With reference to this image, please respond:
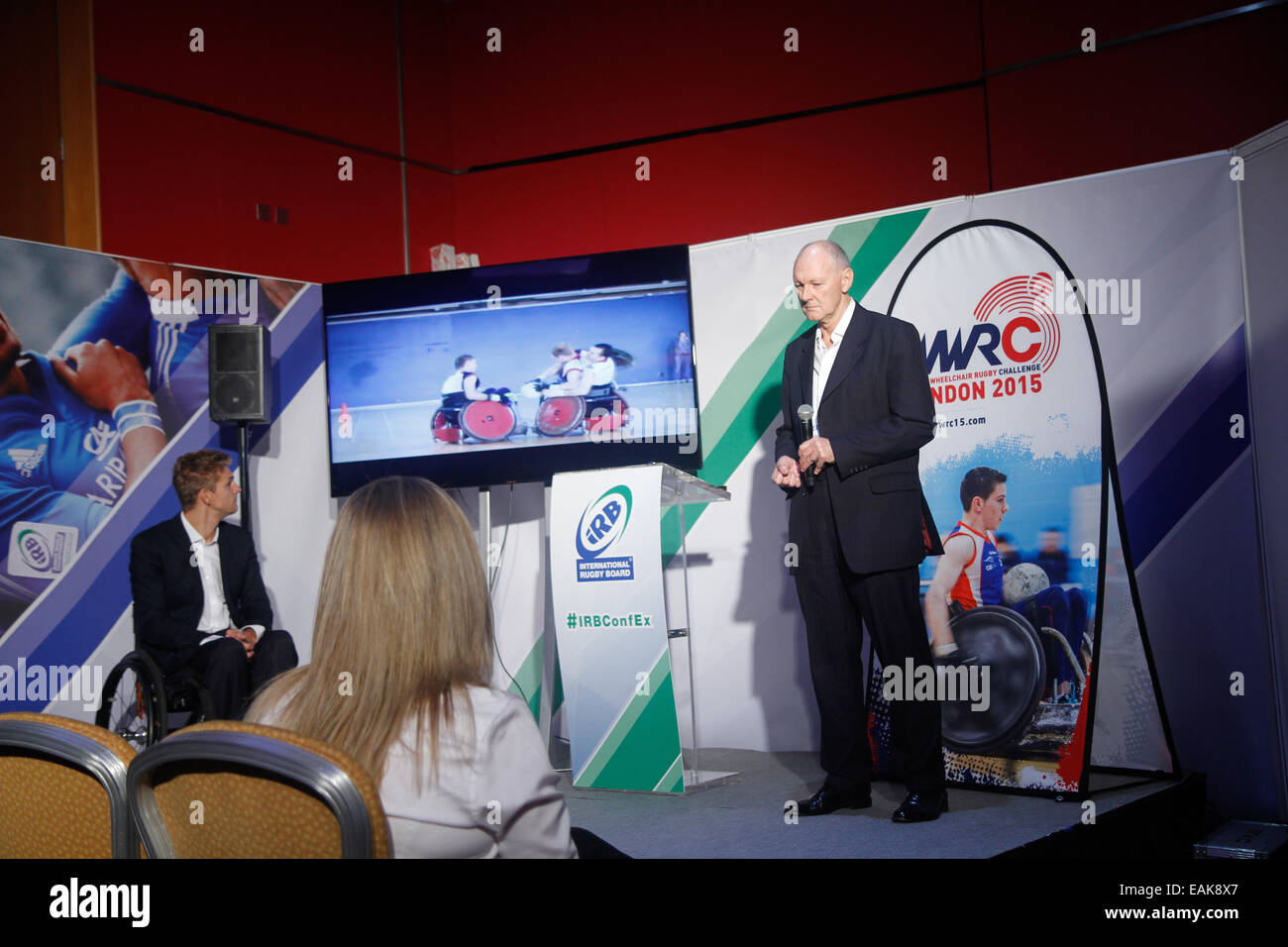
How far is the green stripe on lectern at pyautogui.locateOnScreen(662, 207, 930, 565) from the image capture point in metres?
4.45

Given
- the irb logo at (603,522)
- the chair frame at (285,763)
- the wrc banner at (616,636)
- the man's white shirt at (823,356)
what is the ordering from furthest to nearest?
1. the irb logo at (603,522)
2. the wrc banner at (616,636)
3. the man's white shirt at (823,356)
4. the chair frame at (285,763)

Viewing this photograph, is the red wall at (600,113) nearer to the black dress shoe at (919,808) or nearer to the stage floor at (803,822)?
the stage floor at (803,822)

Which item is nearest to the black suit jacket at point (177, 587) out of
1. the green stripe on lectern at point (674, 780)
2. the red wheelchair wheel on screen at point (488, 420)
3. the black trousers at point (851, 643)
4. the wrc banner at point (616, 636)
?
the red wheelchair wheel on screen at point (488, 420)

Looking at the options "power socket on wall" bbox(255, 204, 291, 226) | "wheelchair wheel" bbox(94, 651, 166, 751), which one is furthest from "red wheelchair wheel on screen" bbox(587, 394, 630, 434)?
"power socket on wall" bbox(255, 204, 291, 226)

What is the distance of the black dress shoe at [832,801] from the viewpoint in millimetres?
3389

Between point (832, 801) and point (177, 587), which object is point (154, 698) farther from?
point (832, 801)

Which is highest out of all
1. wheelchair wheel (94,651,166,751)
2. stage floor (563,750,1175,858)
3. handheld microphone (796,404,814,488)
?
handheld microphone (796,404,814,488)

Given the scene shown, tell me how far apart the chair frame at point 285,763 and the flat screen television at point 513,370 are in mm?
3408

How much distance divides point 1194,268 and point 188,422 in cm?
415

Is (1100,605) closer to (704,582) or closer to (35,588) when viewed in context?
(704,582)

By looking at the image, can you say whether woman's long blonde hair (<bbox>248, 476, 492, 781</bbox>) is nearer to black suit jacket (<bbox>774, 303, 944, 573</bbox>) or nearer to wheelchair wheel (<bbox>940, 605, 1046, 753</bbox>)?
black suit jacket (<bbox>774, 303, 944, 573</bbox>)

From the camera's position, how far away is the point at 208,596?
4.26 meters

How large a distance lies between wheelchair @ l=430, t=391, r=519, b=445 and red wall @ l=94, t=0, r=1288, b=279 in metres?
2.14

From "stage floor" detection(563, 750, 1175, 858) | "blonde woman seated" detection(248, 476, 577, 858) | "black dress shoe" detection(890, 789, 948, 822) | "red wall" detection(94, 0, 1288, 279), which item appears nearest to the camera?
"blonde woman seated" detection(248, 476, 577, 858)
